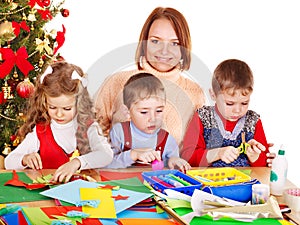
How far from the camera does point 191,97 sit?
2.55 meters

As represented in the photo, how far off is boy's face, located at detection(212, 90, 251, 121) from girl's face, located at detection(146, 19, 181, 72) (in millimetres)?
243

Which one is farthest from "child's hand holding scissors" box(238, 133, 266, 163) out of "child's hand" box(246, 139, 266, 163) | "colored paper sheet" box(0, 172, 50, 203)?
"colored paper sheet" box(0, 172, 50, 203)

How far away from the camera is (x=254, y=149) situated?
2.43 m

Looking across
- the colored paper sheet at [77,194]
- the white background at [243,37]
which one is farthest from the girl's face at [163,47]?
the white background at [243,37]

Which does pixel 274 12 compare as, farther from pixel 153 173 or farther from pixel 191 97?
pixel 153 173

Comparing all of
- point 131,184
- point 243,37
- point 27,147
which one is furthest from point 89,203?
point 243,37

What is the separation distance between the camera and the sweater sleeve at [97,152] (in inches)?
91.6

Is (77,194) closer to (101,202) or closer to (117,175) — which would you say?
(101,202)

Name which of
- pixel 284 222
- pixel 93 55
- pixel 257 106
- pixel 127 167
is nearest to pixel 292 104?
pixel 257 106

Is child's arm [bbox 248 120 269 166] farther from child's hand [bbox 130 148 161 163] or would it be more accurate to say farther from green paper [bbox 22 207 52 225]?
green paper [bbox 22 207 52 225]

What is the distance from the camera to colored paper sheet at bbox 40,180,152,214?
196 cm

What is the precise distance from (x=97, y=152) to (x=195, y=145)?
17.7 inches

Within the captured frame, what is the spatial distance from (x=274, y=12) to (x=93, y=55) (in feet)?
4.34

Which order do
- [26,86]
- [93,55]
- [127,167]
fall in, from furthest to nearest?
[93,55]
[26,86]
[127,167]
